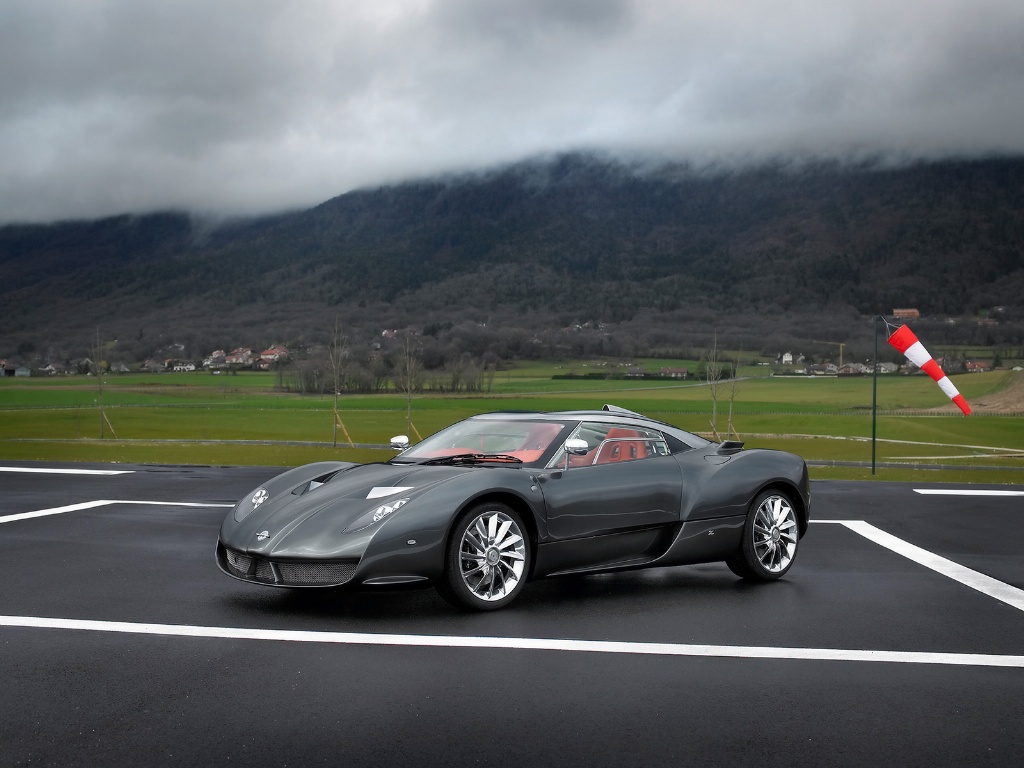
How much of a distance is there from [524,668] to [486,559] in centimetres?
153

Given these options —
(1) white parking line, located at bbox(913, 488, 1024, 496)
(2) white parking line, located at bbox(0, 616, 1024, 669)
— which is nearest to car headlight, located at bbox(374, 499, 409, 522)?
(2) white parking line, located at bbox(0, 616, 1024, 669)

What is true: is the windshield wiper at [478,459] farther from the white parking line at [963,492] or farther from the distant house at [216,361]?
the distant house at [216,361]

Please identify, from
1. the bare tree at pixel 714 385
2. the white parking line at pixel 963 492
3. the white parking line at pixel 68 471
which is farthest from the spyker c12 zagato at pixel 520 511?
the bare tree at pixel 714 385

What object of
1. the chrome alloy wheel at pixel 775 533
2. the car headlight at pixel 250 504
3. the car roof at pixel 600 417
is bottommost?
the chrome alloy wheel at pixel 775 533

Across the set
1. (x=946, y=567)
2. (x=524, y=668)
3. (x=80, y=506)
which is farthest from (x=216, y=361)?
(x=524, y=668)

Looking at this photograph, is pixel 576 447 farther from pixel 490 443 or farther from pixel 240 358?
pixel 240 358

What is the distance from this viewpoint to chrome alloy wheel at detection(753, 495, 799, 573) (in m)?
8.45

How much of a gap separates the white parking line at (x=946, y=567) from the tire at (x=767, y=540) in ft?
4.51

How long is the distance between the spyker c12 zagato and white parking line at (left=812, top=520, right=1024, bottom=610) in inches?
54.2

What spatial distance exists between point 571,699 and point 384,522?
7.14 feet

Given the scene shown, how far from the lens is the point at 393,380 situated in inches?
3679

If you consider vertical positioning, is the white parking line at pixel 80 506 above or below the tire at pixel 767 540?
below

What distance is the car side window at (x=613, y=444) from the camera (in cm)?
778

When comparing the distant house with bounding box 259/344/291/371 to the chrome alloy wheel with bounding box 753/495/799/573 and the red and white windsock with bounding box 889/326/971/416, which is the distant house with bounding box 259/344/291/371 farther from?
the chrome alloy wheel with bounding box 753/495/799/573
